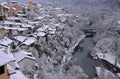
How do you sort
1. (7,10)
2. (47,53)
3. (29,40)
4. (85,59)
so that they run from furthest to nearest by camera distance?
(85,59) < (7,10) < (47,53) < (29,40)

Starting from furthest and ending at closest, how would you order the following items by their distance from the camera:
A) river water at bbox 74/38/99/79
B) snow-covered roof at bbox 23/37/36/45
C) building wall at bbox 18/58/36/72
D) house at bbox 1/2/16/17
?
house at bbox 1/2/16/17, river water at bbox 74/38/99/79, snow-covered roof at bbox 23/37/36/45, building wall at bbox 18/58/36/72

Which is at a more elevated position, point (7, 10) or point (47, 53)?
point (7, 10)

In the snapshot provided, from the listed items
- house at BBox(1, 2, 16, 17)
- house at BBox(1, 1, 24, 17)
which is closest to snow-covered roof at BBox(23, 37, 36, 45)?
house at BBox(1, 1, 24, 17)

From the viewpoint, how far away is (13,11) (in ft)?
91.9

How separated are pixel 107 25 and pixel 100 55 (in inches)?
556

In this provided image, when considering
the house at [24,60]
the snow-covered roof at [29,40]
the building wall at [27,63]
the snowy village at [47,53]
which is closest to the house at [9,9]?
the snowy village at [47,53]

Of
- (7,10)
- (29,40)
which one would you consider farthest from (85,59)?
(7,10)

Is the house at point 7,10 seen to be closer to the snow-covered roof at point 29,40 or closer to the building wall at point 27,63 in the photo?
the snow-covered roof at point 29,40

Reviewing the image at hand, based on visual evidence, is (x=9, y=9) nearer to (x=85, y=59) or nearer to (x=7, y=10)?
(x=7, y=10)

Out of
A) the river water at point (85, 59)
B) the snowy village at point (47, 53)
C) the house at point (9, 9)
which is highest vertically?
the house at point (9, 9)

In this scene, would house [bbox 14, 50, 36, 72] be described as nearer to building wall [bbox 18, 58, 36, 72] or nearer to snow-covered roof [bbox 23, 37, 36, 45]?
building wall [bbox 18, 58, 36, 72]

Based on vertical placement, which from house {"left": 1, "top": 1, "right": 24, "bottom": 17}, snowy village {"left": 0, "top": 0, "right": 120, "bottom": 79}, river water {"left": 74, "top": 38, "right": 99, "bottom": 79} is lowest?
river water {"left": 74, "top": 38, "right": 99, "bottom": 79}

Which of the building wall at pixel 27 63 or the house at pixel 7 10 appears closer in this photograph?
the building wall at pixel 27 63

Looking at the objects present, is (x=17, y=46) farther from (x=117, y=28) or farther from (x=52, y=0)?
(x=52, y=0)
